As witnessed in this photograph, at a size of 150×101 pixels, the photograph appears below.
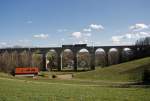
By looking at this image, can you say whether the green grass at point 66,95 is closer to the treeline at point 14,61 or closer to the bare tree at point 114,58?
the treeline at point 14,61

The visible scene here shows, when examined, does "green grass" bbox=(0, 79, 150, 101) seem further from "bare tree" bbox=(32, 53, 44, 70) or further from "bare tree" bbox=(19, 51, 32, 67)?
"bare tree" bbox=(32, 53, 44, 70)

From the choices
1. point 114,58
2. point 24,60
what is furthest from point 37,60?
point 114,58

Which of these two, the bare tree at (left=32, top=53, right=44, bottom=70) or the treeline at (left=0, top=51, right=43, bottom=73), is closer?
the treeline at (left=0, top=51, right=43, bottom=73)

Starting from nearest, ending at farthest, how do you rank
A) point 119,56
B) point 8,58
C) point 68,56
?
point 8,58
point 119,56
point 68,56

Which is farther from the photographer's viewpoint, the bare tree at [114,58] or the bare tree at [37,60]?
the bare tree at [114,58]


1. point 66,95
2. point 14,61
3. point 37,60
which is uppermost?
point 37,60

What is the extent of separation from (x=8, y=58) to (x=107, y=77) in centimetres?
3679

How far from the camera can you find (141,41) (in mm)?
109125

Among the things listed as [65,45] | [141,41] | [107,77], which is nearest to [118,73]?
[107,77]

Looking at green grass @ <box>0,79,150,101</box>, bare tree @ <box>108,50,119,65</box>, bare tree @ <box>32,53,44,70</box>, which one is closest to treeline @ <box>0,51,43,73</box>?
bare tree @ <box>32,53,44,70</box>

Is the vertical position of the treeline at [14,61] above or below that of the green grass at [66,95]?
above

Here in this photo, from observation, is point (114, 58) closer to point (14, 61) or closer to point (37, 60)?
point (37, 60)

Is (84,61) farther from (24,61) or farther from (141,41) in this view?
(24,61)

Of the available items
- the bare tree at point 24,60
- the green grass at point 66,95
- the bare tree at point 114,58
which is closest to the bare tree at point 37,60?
the bare tree at point 24,60
